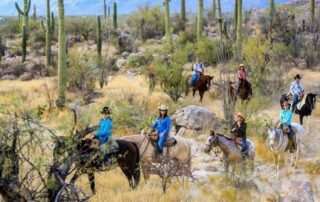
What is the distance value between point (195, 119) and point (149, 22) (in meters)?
26.8

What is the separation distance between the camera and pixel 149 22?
4175 centimetres

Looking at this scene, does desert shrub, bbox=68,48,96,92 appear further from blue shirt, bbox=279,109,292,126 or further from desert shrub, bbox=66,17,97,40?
desert shrub, bbox=66,17,97,40

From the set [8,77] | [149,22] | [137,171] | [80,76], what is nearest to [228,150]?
[137,171]

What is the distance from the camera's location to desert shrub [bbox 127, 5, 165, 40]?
133ft

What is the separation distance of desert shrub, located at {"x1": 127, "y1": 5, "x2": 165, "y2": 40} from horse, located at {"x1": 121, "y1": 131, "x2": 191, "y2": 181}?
29.8 meters

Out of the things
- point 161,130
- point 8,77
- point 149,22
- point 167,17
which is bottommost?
point 161,130

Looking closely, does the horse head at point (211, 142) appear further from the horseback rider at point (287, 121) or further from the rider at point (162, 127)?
the horseback rider at point (287, 121)

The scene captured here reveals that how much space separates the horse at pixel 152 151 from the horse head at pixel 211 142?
55cm

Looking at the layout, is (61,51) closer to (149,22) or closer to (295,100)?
(295,100)

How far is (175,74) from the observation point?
68.2ft

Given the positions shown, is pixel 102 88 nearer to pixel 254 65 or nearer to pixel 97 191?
pixel 254 65

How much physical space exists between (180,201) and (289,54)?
21.2 m

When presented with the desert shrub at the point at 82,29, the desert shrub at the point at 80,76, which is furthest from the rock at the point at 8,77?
the desert shrub at the point at 82,29

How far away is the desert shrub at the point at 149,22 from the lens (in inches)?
1598
